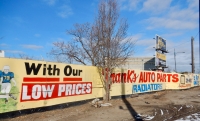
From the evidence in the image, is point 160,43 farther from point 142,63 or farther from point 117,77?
point 142,63

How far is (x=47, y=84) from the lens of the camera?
9.66 metres

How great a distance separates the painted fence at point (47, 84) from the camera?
8.09 meters

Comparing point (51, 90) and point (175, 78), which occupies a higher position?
point (175, 78)

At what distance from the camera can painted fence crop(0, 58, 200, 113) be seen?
809 centimetres

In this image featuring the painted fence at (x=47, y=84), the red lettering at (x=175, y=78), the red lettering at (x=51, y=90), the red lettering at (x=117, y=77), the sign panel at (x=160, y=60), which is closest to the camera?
the painted fence at (x=47, y=84)

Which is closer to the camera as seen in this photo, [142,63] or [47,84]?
[47,84]

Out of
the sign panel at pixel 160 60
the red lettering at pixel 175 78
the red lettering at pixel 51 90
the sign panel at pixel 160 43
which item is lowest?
the red lettering at pixel 51 90

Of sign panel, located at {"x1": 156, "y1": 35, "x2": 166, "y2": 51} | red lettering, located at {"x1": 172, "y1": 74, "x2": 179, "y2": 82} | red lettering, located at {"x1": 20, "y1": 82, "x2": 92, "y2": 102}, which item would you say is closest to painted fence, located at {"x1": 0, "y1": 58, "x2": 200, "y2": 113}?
red lettering, located at {"x1": 20, "y1": 82, "x2": 92, "y2": 102}

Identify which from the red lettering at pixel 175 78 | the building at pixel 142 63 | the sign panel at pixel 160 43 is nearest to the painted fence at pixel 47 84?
the red lettering at pixel 175 78

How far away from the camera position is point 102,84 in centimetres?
1342

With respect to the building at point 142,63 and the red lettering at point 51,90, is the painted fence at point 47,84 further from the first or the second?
the building at point 142,63

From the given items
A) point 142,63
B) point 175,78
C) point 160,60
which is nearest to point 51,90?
point 175,78

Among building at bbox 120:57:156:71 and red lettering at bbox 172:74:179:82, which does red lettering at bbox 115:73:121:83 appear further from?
building at bbox 120:57:156:71

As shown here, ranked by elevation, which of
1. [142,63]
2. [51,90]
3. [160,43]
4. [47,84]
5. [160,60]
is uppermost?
[160,43]
